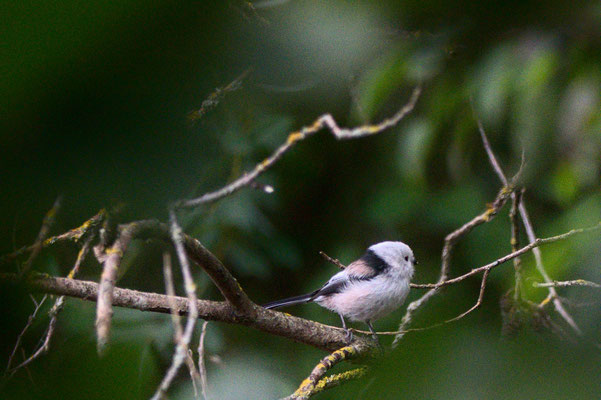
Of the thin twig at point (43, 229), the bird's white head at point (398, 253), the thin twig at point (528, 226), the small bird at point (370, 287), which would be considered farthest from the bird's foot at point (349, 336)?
the thin twig at point (43, 229)

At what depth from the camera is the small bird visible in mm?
751

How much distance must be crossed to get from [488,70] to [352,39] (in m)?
0.33

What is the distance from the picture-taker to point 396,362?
0.19m

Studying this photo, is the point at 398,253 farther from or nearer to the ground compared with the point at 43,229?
farther from the ground

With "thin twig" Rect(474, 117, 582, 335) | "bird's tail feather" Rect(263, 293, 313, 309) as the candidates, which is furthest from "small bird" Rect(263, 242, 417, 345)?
"thin twig" Rect(474, 117, 582, 335)

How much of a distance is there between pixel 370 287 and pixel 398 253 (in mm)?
291

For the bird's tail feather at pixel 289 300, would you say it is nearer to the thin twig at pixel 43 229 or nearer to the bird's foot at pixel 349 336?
the bird's foot at pixel 349 336

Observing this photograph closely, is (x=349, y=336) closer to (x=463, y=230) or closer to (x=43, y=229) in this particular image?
(x=463, y=230)

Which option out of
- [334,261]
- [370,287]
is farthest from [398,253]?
[370,287]

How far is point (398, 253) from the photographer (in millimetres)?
768

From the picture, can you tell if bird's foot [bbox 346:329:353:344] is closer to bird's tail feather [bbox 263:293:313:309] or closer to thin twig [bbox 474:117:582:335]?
bird's tail feather [bbox 263:293:313:309]

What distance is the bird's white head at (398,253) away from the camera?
721 mm

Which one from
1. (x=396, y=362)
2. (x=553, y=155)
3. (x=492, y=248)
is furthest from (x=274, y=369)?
(x=553, y=155)

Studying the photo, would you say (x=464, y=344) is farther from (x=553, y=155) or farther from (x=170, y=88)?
(x=553, y=155)
